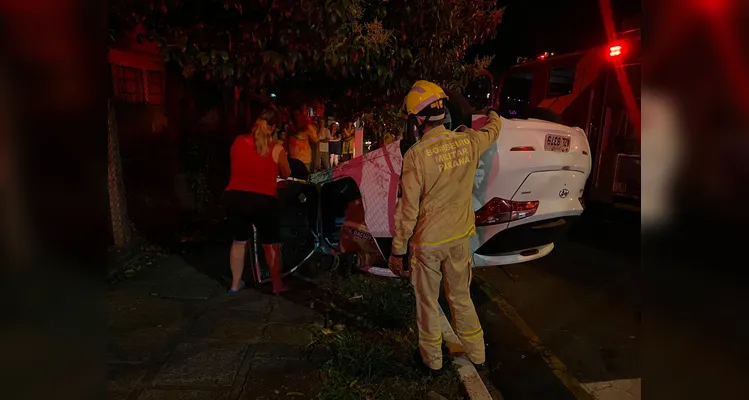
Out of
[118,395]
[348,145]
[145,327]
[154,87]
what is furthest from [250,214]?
[348,145]

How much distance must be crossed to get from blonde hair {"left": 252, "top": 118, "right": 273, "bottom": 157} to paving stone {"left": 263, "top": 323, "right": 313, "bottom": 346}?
61.8 inches

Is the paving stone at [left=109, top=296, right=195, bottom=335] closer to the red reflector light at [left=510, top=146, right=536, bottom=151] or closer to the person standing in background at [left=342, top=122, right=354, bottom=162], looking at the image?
the red reflector light at [left=510, top=146, right=536, bottom=151]

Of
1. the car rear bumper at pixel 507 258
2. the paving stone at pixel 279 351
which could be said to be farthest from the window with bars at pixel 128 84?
the car rear bumper at pixel 507 258

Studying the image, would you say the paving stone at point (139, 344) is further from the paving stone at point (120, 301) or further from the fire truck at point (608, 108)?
the fire truck at point (608, 108)

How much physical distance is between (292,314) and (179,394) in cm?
136

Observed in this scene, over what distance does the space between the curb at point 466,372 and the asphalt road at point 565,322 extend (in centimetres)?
26

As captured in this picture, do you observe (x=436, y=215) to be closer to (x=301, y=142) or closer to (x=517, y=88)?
(x=301, y=142)

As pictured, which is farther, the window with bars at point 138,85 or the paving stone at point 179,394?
the window with bars at point 138,85

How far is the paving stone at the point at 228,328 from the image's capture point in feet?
12.1

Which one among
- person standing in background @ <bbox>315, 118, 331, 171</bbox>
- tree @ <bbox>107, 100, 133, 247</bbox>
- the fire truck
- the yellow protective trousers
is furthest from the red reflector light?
person standing in background @ <bbox>315, 118, 331, 171</bbox>

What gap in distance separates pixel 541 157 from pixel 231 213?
114 inches

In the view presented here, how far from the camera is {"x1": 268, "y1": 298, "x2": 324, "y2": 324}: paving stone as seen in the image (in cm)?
405

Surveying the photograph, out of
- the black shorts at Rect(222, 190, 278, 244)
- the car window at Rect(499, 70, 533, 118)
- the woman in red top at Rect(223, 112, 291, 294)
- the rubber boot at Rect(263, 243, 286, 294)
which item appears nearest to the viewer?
the woman in red top at Rect(223, 112, 291, 294)

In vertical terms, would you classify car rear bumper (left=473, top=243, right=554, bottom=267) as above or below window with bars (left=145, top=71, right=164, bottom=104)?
below
